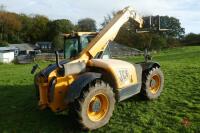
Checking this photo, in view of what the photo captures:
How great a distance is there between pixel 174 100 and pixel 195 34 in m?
66.9

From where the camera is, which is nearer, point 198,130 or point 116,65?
point 198,130

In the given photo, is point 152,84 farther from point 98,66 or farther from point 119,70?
point 98,66

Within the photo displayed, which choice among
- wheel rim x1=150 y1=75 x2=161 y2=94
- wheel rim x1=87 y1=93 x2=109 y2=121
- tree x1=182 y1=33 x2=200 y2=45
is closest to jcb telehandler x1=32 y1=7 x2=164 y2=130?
wheel rim x1=87 y1=93 x2=109 y2=121

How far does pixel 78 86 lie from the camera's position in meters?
8.59

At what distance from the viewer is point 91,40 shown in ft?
34.8

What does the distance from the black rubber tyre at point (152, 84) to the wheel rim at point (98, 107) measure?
6.78ft

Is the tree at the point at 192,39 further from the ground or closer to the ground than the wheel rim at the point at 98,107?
further from the ground

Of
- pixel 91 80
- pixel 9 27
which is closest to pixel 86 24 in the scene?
pixel 9 27

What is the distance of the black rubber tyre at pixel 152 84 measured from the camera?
1098 cm

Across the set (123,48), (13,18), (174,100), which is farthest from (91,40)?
(13,18)

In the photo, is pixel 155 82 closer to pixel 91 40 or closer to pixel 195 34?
pixel 91 40

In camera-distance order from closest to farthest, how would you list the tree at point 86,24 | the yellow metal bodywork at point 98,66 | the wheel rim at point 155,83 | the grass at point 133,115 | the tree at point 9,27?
1. the yellow metal bodywork at point 98,66
2. the grass at point 133,115
3. the wheel rim at point 155,83
4. the tree at point 9,27
5. the tree at point 86,24

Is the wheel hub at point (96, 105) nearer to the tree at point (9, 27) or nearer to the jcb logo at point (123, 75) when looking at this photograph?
the jcb logo at point (123, 75)

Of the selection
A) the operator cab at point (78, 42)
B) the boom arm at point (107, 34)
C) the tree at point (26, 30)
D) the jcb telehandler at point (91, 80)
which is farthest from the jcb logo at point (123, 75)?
the tree at point (26, 30)
